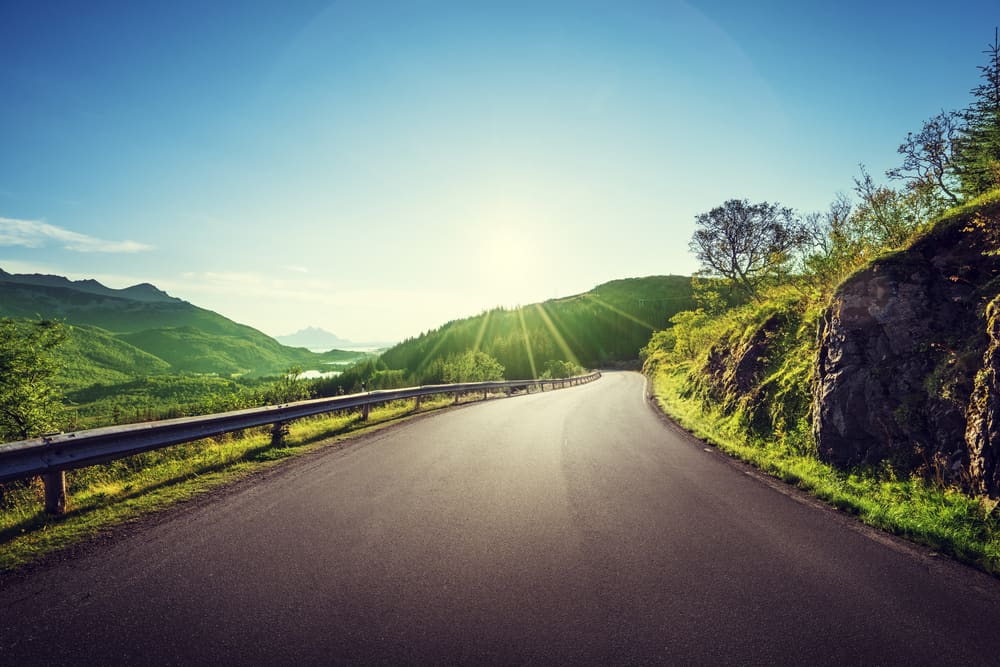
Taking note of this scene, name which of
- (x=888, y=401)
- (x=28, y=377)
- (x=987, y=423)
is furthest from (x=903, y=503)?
(x=28, y=377)

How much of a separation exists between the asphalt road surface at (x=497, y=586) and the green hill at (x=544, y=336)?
2764 inches

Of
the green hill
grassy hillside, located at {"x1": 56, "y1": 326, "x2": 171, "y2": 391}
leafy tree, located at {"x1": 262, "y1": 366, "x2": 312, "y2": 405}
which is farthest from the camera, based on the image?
grassy hillside, located at {"x1": 56, "y1": 326, "x2": 171, "y2": 391}

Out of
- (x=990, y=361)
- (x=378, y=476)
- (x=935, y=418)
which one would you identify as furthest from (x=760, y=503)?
(x=378, y=476)

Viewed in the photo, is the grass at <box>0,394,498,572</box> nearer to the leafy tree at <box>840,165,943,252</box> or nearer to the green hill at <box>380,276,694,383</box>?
the leafy tree at <box>840,165,943,252</box>

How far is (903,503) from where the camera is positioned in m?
5.18

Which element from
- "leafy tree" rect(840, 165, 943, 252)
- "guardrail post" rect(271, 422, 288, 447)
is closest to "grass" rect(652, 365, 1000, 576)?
"leafy tree" rect(840, 165, 943, 252)

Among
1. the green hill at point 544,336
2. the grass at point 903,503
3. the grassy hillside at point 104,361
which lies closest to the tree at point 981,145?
the grass at point 903,503

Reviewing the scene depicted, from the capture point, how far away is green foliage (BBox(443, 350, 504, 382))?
33.5 meters

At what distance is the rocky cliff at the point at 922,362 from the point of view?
5.15 metres

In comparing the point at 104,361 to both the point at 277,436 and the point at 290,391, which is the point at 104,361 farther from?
the point at 277,436

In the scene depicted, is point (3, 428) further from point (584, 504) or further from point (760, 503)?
point (760, 503)

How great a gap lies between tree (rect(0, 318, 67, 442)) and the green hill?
60.2m

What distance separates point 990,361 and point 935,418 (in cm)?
98

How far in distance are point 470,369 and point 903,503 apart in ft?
103
